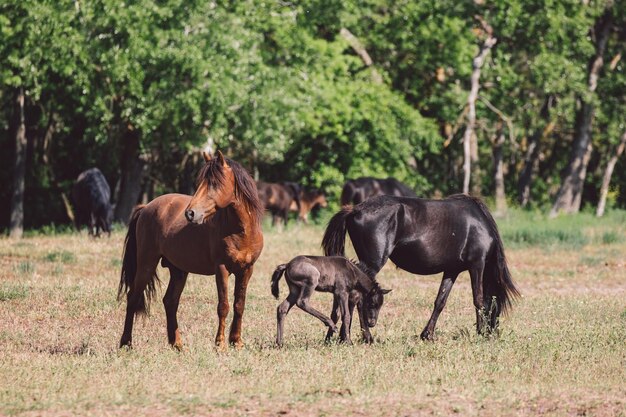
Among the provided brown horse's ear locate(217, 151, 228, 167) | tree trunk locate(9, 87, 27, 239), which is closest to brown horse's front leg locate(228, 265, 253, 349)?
brown horse's ear locate(217, 151, 228, 167)

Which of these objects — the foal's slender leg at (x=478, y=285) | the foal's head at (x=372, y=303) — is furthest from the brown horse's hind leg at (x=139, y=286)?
the foal's slender leg at (x=478, y=285)

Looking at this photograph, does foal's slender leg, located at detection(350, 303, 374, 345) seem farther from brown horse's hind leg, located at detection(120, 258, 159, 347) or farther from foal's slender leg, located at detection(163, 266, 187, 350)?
brown horse's hind leg, located at detection(120, 258, 159, 347)

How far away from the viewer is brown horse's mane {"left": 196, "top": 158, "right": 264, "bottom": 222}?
11.6 m

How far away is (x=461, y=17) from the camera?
3706cm

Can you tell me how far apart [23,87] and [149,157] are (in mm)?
3827

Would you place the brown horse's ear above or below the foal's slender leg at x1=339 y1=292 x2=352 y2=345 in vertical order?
above

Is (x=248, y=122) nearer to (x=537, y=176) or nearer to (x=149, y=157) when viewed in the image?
(x=149, y=157)

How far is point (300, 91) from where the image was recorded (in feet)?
111

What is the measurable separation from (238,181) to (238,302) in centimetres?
122

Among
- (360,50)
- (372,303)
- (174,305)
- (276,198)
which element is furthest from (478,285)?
(360,50)

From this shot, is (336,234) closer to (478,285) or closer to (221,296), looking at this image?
(478,285)

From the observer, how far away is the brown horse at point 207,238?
1165 centimetres

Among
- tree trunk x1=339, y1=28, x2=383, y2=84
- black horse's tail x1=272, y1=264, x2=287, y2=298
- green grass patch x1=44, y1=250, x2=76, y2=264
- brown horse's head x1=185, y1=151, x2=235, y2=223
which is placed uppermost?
tree trunk x1=339, y1=28, x2=383, y2=84

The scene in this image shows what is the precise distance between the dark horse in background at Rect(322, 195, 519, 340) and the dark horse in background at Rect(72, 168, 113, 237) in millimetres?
13081
